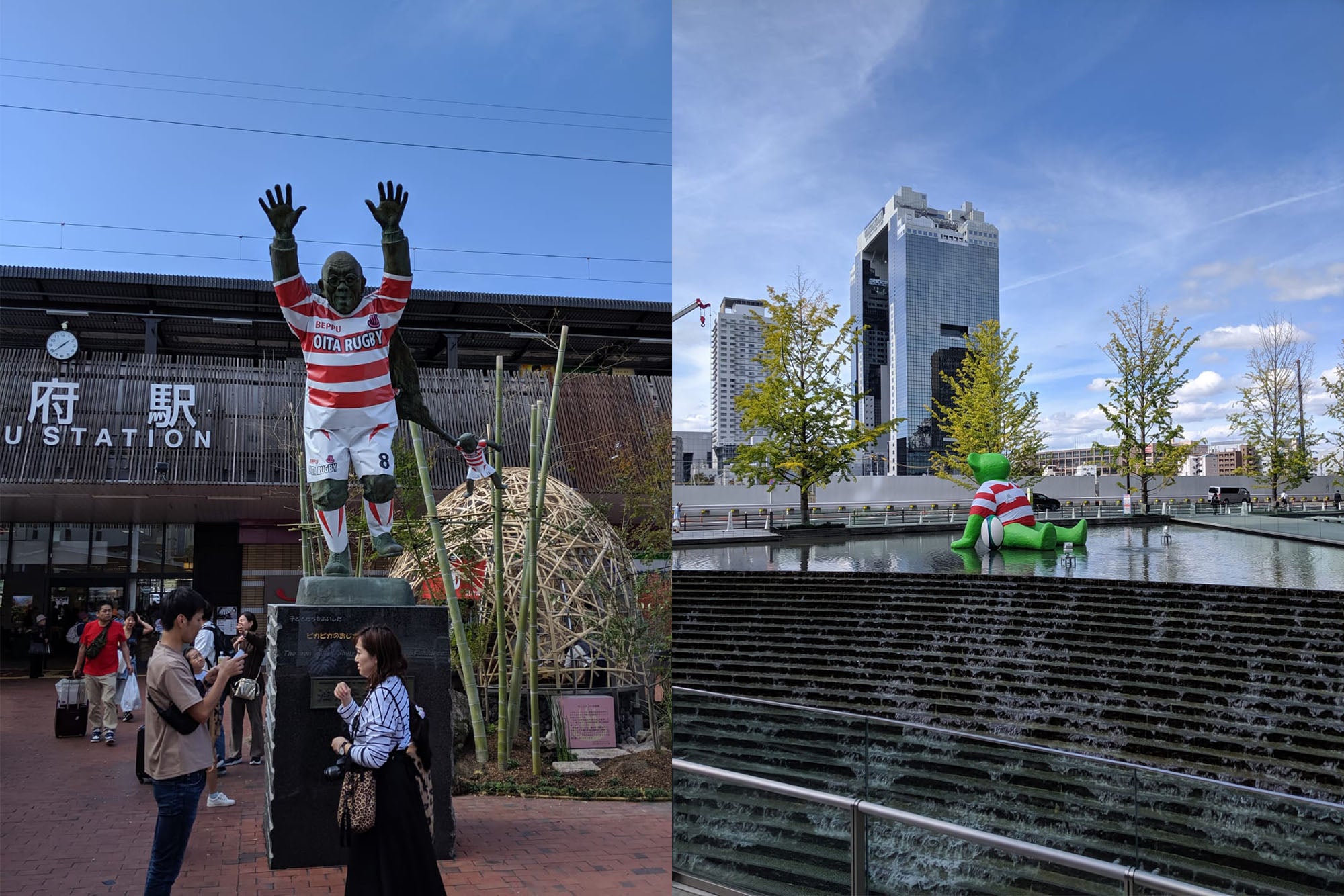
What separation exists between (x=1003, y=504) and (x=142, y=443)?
13787mm

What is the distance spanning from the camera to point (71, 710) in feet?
9.26

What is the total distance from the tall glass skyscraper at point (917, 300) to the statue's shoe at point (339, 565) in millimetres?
28447

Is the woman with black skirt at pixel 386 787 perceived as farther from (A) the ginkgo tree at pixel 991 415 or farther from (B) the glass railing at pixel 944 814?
(A) the ginkgo tree at pixel 991 415

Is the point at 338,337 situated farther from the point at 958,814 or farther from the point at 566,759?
the point at 958,814

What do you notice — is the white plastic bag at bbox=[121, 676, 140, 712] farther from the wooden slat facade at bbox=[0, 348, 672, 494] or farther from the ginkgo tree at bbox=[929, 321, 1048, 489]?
the ginkgo tree at bbox=[929, 321, 1048, 489]

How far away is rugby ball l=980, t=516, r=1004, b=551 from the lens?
14.8m

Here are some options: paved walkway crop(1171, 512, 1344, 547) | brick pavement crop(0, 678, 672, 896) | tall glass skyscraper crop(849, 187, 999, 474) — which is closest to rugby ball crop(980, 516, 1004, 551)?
paved walkway crop(1171, 512, 1344, 547)

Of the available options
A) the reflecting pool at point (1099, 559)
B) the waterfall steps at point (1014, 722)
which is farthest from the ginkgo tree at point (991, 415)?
the waterfall steps at point (1014, 722)

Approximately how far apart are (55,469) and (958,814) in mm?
2956

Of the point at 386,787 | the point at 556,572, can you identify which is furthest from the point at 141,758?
the point at 556,572

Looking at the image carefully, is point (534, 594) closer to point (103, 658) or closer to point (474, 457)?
point (474, 457)

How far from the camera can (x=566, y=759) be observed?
4.17 metres

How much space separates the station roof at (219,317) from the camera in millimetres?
2811

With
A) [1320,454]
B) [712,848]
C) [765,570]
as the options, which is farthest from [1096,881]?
[1320,454]
